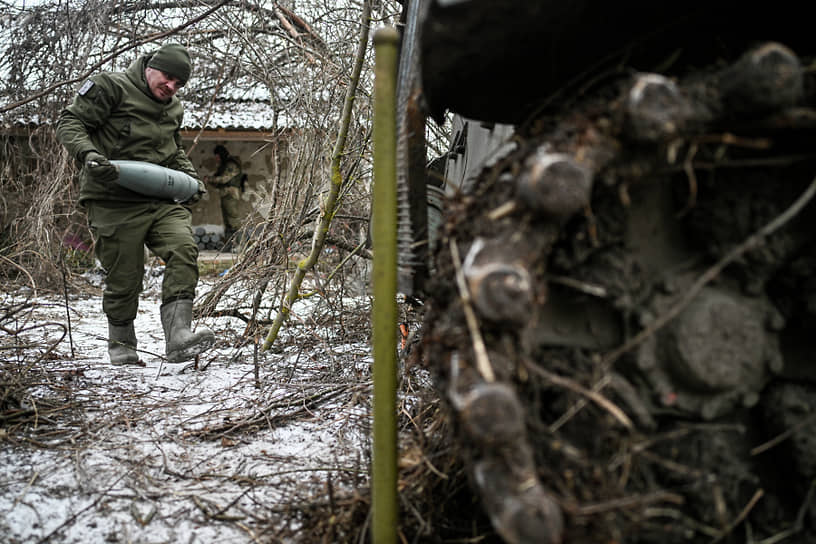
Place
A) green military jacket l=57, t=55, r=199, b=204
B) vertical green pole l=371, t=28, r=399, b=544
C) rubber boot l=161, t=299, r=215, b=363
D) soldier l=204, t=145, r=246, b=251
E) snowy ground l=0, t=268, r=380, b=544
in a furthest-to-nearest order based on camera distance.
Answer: soldier l=204, t=145, r=246, b=251 → rubber boot l=161, t=299, r=215, b=363 → green military jacket l=57, t=55, r=199, b=204 → snowy ground l=0, t=268, r=380, b=544 → vertical green pole l=371, t=28, r=399, b=544

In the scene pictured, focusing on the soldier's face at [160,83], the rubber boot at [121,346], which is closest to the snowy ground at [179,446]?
the rubber boot at [121,346]

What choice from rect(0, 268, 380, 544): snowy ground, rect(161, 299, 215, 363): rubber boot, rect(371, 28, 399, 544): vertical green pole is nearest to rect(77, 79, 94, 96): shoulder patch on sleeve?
rect(161, 299, 215, 363): rubber boot

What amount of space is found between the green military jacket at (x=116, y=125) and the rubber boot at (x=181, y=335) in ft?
2.35

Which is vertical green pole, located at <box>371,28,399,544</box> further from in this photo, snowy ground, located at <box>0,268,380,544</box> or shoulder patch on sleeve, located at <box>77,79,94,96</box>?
shoulder patch on sleeve, located at <box>77,79,94,96</box>

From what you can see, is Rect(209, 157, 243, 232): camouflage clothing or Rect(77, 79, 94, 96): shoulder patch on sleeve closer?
Rect(77, 79, 94, 96): shoulder patch on sleeve

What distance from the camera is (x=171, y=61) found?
3830 millimetres

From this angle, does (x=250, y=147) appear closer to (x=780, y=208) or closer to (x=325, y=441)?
(x=325, y=441)

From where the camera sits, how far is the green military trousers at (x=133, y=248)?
381cm

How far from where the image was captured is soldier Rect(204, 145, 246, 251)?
10.8 m

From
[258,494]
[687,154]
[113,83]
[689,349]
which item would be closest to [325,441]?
[258,494]

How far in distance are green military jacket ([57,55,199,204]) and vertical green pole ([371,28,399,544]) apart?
2.88 meters

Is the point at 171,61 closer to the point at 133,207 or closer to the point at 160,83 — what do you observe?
the point at 160,83

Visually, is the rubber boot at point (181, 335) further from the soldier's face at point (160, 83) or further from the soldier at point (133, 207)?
the soldier's face at point (160, 83)

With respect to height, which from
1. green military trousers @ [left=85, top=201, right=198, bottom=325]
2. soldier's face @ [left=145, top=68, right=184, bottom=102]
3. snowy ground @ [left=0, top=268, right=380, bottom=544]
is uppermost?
soldier's face @ [left=145, top=68, right=184, bottom=102]
